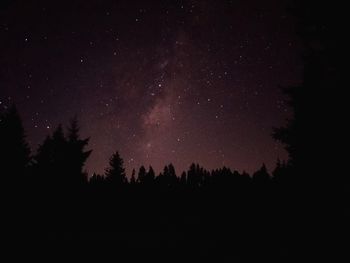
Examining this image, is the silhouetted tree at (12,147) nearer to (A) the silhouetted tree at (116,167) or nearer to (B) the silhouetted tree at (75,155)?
(B) the silhouetted tree at (75,155)

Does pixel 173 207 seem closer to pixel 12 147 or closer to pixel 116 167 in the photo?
pixel 116 167

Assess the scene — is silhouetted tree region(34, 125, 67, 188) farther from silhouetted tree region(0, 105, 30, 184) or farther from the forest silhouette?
silhouetted tree region(0, 105, 30, 184)

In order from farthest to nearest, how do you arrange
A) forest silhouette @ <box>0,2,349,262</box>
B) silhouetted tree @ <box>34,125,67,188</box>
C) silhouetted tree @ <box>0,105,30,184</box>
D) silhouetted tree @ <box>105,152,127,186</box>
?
1. silhouetted tree @ <box>105,152,127,186</box>
2. silhouetted tree @ <box>34,125,67,188</box>
3. silhouetted tree @ <box>0,105,30,184</box>
4. forest silhouette @ <box>0,2,349,262</box>

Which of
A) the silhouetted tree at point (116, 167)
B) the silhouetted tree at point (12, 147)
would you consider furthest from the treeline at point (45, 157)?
the silhouetted tree at point (116, 167)

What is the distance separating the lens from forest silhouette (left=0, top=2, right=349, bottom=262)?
32.0 feet

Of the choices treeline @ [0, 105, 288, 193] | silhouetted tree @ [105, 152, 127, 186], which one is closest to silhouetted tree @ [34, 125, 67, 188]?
treeline @ [0, 105, 288, 193]

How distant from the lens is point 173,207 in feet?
135

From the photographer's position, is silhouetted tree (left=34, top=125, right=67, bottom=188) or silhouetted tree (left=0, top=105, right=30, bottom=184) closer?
silhouetted tree (left=0, top=105, right=30, bottom=184)

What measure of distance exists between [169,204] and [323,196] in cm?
3551

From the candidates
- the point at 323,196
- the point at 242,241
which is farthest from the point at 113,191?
the point at 323,196

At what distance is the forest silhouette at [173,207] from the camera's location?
9745mm

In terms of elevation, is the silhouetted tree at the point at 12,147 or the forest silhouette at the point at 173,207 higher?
the silhouetted tree at the point at 12,147

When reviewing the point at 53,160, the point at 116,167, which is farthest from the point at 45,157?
the point at 116,167

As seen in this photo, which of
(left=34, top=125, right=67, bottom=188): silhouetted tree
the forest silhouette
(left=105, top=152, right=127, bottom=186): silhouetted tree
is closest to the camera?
the forest silhouette
